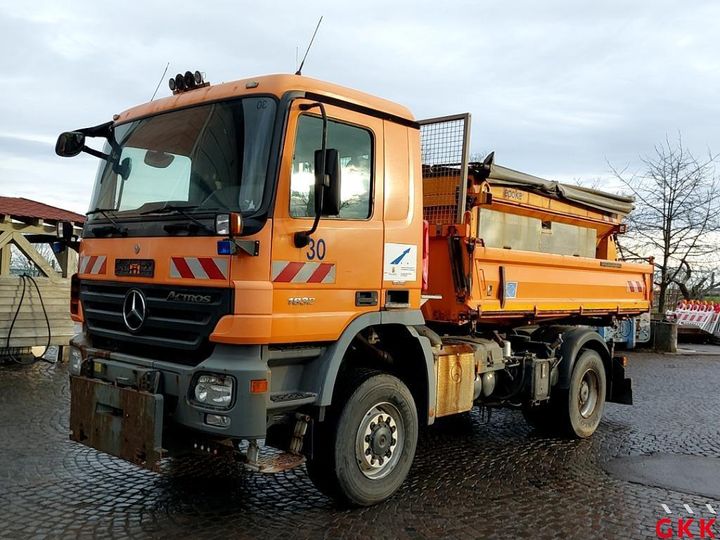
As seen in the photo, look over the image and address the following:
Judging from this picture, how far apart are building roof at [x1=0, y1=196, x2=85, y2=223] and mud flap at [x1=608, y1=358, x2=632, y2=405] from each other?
29.6 feet

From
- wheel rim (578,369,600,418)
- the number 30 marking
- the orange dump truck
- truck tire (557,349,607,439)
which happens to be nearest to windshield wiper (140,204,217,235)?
the orange dump truck

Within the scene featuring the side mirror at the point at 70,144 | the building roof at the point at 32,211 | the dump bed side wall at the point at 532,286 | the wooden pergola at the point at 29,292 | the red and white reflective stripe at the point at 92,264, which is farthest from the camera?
the building roof at the point at 32,211

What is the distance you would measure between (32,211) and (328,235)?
9104 millimetres

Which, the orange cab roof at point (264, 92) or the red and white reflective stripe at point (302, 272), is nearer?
the red and white reflective stripe at point (302, 272)

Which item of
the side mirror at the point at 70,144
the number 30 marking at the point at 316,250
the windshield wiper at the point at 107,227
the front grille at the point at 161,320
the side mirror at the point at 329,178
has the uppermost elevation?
the side mirror at the point at 70,144

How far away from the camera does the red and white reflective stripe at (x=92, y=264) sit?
15.6ft

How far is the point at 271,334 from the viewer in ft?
13.1

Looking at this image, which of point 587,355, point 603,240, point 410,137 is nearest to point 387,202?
point 410,137

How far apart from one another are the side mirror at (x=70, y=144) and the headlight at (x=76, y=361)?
4.98 ft

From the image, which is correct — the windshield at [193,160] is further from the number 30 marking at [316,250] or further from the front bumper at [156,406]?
the front bumper at [156,406]

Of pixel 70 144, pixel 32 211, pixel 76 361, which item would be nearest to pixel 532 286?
pixel 76 361

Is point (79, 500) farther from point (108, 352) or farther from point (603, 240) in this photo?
point (603, 240)

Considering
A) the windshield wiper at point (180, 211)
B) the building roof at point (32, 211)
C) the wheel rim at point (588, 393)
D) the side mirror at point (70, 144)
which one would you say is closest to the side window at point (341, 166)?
the windshield wiper at point (180, 211)

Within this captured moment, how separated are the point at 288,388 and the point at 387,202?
5.10 ft
